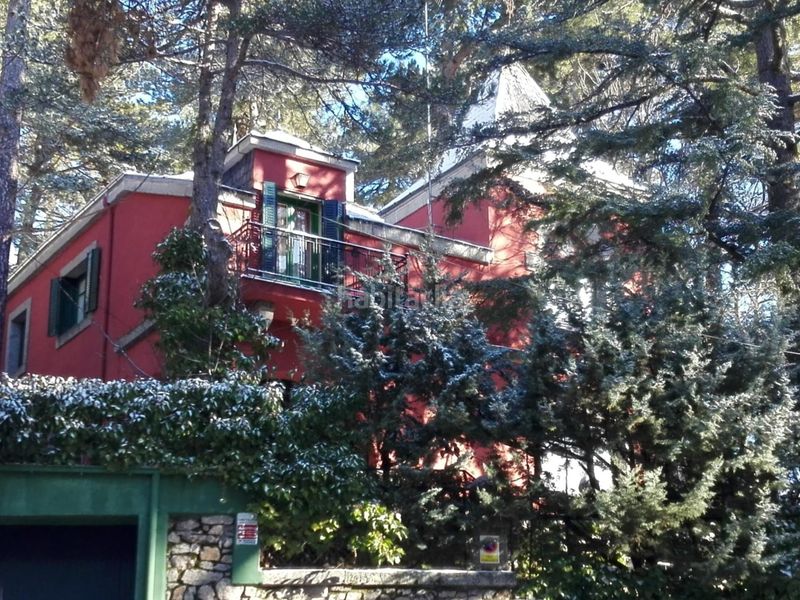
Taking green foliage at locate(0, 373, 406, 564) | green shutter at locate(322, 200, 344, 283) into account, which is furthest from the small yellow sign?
green shutter at locate(322, 200, 344, 283)

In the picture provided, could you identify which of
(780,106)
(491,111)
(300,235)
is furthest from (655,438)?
(491,111)

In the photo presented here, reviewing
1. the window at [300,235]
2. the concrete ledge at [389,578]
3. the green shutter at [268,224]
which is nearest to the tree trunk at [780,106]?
the window at [300,235]

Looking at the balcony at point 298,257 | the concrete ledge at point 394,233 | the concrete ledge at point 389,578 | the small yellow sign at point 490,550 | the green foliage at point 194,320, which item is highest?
the concrete ledge at point 394,233

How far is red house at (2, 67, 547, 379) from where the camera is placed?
1631cm

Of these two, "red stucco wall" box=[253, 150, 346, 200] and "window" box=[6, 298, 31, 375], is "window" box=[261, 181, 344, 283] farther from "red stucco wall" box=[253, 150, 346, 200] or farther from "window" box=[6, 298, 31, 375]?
"window" box=[6, 298, 31, 375]

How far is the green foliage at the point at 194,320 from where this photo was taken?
1399 centimetres

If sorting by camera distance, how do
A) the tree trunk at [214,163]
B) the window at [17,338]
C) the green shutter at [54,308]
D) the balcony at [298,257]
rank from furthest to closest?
the window at [17,338] → the green shutter at [54,308] → the balcony at [298,257] → the tree trunk at [214,163]

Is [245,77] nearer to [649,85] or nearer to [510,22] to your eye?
[510,22]

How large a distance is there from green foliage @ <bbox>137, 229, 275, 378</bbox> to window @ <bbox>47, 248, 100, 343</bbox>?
4.47m

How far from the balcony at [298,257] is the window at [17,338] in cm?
805

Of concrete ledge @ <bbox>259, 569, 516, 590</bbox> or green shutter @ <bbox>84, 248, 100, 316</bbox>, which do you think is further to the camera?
green shutter @ <bbox>84, 248, 100, 316</bbox>

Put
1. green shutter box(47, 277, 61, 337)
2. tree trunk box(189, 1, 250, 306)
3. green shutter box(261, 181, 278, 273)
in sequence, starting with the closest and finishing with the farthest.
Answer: tree trunk box(189, 1, 250, 306)
green shutter box(261, 181, 278, 273)
green shutter box(47, 277, 61, 337)

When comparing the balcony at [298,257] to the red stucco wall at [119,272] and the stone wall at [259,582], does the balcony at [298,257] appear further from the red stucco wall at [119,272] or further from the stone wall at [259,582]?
the stone wall at [259,582]

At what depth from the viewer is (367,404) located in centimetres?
1304
